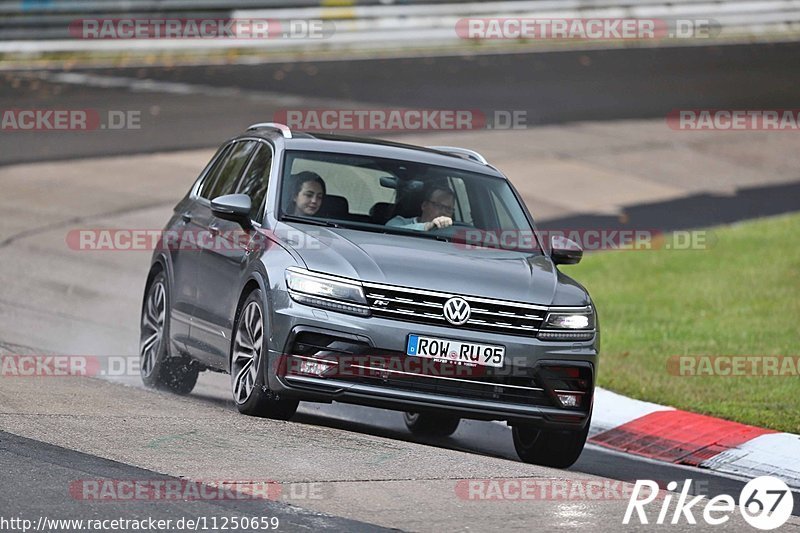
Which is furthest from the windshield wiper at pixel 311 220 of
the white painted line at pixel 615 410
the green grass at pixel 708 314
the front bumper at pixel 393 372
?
the green grass at pixel 708 314

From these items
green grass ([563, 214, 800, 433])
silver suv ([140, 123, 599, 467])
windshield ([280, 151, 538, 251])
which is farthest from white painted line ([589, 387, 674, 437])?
windshield ([280, 151, 538, 251])

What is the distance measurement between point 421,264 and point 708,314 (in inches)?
271

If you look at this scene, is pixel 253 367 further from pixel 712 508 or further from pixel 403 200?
pixel 712 508

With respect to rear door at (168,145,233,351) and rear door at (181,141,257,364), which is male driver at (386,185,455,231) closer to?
rear door at (181,141,257,364)

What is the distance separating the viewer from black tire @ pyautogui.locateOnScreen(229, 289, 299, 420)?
28.0 ft

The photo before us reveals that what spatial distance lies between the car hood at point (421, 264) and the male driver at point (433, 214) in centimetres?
26

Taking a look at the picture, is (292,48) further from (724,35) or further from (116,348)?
(116,348)

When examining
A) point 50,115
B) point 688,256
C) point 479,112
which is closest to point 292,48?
point 479,112

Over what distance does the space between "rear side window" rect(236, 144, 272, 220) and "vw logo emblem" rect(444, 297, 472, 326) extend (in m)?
1.70

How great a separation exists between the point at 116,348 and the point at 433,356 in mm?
5373

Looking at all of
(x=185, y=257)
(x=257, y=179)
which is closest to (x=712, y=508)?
(x=257, y=179)

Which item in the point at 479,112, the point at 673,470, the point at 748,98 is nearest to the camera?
the point at 673,470

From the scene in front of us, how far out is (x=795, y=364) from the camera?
41.8 ft

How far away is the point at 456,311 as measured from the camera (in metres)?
8.33
